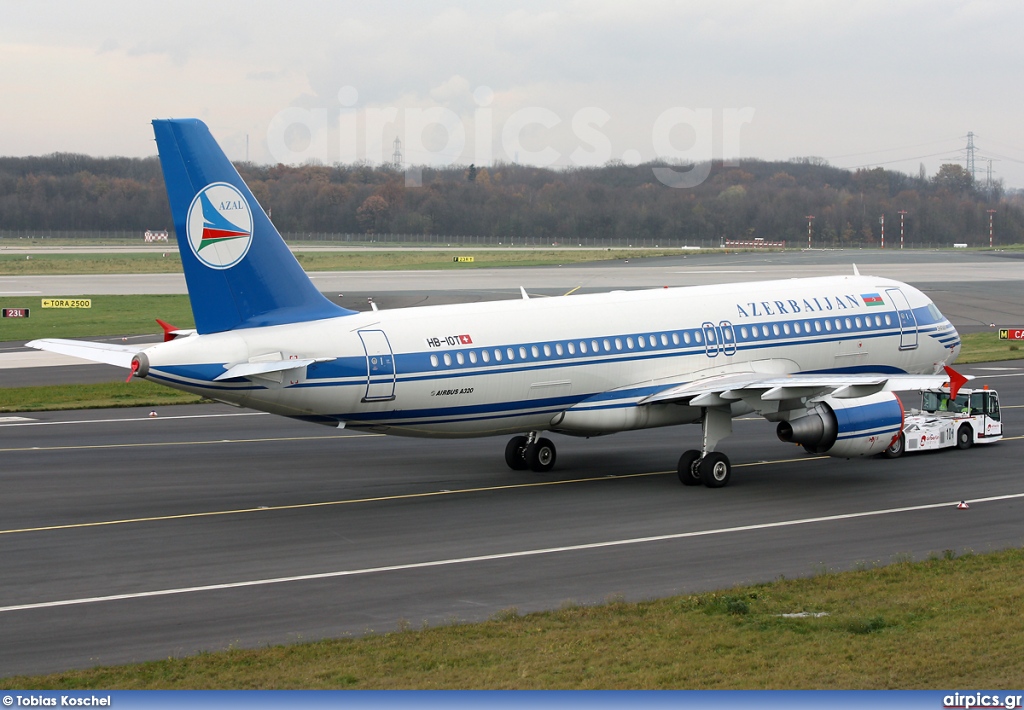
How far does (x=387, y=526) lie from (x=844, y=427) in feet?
38.2

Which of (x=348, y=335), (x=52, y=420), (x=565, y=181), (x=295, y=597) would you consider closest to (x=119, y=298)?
(x=52, y=420)

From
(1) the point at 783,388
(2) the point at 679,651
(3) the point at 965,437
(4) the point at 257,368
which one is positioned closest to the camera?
(2) the point at 679,651

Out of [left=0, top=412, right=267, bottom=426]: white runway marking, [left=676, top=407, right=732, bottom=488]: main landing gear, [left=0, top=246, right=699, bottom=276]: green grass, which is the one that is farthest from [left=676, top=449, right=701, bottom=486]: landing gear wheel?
[left=0, top=246, right=699, bottom=276]: green grass

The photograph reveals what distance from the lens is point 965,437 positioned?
35.5 metres

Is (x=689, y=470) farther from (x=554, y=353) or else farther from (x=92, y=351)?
(x=92, y=351)

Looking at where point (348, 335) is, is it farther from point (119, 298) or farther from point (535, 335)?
point (119, 298)

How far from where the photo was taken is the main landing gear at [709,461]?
2950 cm

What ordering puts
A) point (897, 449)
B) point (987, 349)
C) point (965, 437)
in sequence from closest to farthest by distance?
1. point (897, 449)
2. point (965, 437)
3. point (987, 349)

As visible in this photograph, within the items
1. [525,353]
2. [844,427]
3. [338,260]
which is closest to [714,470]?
[844,427]

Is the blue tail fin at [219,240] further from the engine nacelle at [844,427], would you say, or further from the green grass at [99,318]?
the green grass at [99,318]

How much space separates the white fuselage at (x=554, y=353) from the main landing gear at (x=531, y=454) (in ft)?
6.36

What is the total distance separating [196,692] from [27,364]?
45375 mm

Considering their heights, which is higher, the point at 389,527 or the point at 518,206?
the point at 518,206

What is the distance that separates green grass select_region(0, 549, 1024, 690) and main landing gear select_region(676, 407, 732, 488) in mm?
10089
